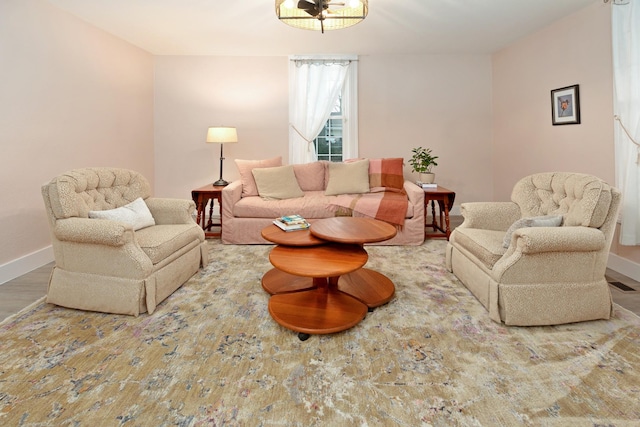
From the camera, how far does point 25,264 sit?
117 inches

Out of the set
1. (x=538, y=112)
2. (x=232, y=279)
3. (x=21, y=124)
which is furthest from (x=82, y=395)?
(x=538, y=112)

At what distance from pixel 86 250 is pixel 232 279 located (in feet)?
3.42

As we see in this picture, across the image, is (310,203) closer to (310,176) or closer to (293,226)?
(310,176)

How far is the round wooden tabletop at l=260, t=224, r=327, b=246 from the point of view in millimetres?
2264

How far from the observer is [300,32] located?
3.96 m

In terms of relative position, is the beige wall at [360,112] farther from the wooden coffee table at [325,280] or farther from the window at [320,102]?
the wooden coffee table at [325,280]

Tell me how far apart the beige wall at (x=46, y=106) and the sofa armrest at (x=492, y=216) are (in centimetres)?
378

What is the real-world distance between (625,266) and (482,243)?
157 centimetres

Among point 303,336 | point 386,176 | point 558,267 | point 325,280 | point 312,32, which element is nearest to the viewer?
point 303,336

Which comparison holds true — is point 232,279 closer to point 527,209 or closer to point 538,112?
point 527,209

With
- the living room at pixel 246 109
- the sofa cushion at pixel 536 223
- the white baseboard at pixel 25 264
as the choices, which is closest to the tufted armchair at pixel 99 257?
the white baseboard at pixel 25 264

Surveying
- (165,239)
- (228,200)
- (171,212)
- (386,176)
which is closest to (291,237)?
(165,239)

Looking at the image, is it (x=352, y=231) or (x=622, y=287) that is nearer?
(x=352, y=231)

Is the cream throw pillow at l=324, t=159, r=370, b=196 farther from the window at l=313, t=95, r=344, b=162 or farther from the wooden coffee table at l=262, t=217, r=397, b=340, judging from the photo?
the wooden coffee table at l=262, t=217, r=397, b=340
